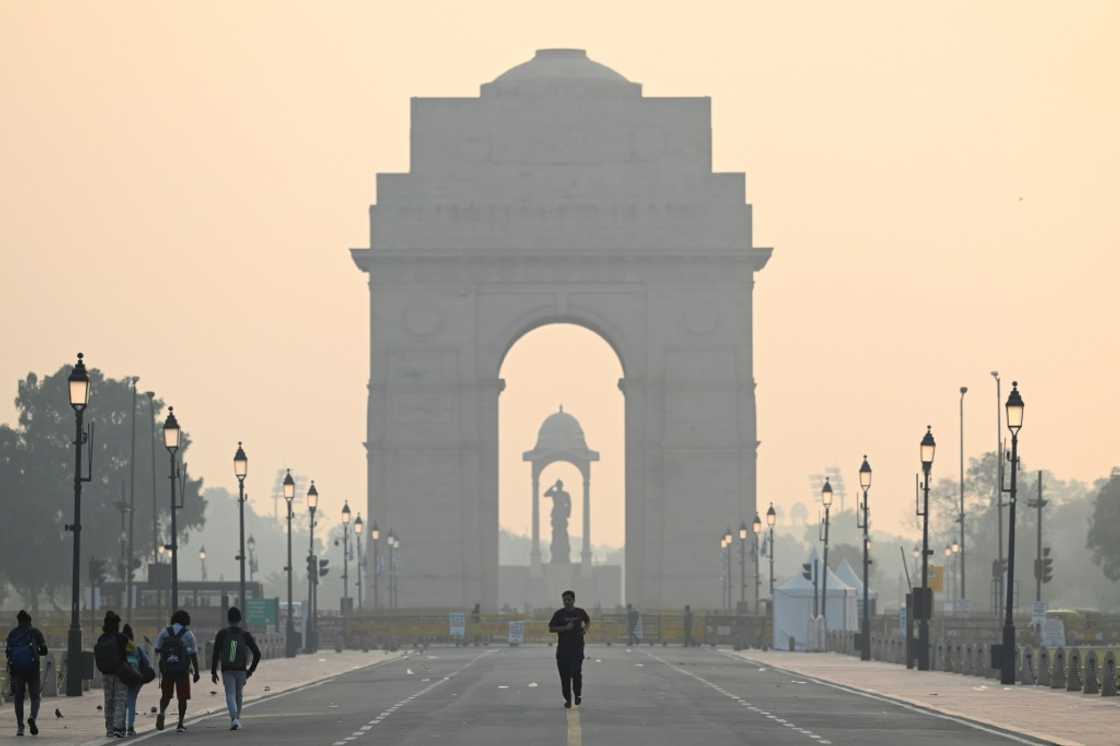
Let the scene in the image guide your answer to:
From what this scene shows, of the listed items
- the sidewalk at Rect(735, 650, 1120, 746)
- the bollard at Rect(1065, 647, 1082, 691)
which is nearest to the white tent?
the sidewalk at Rect(735, 650, 1120, 746)

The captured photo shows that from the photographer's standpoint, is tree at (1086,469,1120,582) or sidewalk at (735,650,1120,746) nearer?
sidewalk at (735,650,1120,746)

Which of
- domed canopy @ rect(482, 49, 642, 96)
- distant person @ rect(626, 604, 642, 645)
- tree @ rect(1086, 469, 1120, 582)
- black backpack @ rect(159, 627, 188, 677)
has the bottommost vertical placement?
distant person @ rect(626, 604, 642, 645)

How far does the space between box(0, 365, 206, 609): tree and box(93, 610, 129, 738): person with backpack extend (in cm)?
10286

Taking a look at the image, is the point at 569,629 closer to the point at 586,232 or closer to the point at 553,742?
the point at 553,742

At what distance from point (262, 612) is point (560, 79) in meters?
46.7

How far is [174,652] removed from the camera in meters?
38.3

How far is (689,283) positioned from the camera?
121 m

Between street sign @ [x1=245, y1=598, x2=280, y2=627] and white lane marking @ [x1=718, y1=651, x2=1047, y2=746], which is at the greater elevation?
street sign @ [x1=245, y1=598, x2=280, y2=627]

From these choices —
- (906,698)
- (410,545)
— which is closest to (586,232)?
(410,545)

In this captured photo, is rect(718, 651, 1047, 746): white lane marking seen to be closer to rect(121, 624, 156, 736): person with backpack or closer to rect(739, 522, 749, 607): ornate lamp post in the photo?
rect(121, 624, 156, 736): person with backpack

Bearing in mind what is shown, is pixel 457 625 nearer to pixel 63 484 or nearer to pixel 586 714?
pixel 63 484

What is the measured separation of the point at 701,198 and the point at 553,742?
87107mm

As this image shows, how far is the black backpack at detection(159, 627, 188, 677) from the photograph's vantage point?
38.1 metres

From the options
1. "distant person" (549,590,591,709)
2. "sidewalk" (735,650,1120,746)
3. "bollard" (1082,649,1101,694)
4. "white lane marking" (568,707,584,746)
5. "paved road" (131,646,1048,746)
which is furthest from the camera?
"bollard" (1082,649,1101,694)
